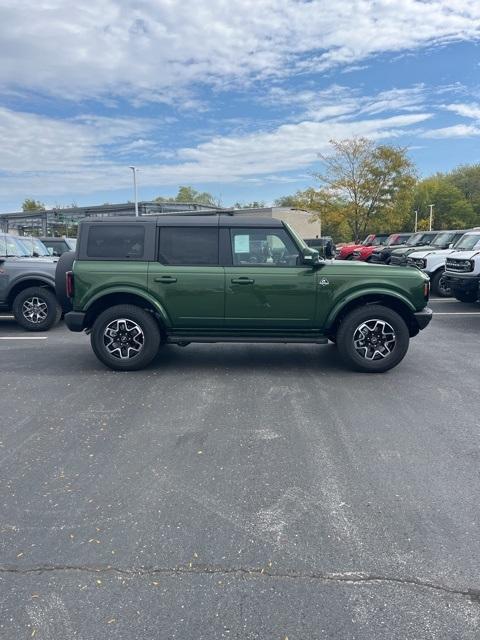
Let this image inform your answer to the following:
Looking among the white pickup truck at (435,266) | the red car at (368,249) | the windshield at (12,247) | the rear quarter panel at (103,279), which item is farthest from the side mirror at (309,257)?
the red car at (368,249)

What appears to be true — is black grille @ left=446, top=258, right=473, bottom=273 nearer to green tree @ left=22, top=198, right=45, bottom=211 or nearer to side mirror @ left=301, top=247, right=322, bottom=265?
side mirror @ left=301, top=247, right=322, bottom=265

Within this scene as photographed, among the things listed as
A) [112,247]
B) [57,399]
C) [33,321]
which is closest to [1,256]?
[33,321]

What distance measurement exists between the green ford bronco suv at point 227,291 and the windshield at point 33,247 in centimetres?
472

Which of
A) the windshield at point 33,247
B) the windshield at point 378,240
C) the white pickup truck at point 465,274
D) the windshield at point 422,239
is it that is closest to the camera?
the windshield at point 33,247

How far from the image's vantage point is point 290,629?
6.64ft

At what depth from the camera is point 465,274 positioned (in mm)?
10797

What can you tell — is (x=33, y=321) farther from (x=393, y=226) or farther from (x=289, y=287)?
(x=393, y=226)

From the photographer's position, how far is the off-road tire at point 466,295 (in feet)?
35.6

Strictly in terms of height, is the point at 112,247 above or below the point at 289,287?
above

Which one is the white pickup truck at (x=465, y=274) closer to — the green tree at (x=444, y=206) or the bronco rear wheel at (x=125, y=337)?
the bronco rear wheel at (x=125, y=337)

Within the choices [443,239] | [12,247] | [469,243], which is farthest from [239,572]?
[443,239]

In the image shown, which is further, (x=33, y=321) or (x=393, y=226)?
(x=393, y=226)

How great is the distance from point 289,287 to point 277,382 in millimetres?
1180

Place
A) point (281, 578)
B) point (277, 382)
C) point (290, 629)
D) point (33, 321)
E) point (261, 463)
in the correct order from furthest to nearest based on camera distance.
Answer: point (33, 321) → point (277, 382) → point (261, 463) → point (281, 578) → point (290, 629)
